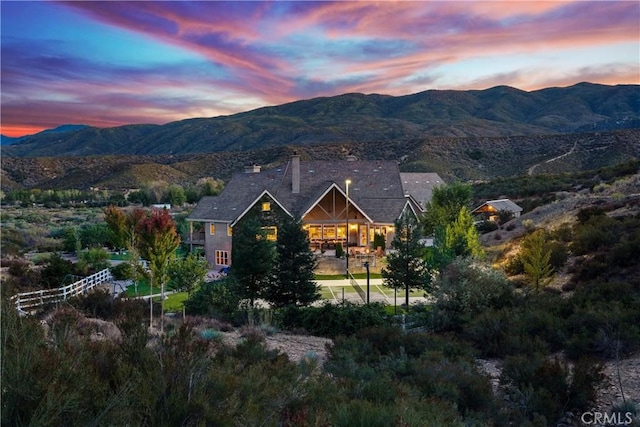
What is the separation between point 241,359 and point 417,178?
47.4 metres

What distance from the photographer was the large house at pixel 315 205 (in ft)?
112

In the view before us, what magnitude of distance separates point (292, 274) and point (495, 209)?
34101mm

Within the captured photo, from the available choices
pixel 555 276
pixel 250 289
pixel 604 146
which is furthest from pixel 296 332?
pixel 604 146

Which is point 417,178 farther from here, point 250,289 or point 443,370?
point 443,370

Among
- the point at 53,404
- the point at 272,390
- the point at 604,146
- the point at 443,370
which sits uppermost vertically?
the point at 604,146

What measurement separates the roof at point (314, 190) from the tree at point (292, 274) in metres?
11.8

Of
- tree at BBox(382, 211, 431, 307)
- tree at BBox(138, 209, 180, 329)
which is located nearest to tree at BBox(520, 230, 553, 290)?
tree at BBox(382, 211, 431, 307)

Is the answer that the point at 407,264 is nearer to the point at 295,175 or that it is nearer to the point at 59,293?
the point at 59,293

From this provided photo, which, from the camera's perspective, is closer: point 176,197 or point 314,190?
point 314,190

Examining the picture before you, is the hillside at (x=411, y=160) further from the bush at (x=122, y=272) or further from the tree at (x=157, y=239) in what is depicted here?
the tree at (x=157, y=239)

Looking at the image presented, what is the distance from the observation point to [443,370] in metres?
9.89

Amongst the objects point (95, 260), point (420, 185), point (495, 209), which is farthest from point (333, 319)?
point (420, 185)

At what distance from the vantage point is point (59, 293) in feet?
72.1

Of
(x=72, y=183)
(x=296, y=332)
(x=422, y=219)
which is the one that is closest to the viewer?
(x=296, y=332)
